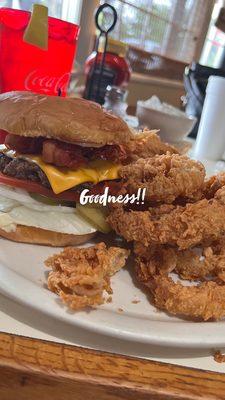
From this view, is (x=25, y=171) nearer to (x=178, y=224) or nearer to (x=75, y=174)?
(x=75, y=174)

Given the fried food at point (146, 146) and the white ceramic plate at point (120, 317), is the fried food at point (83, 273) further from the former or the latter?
the fried food at point (146, 146)

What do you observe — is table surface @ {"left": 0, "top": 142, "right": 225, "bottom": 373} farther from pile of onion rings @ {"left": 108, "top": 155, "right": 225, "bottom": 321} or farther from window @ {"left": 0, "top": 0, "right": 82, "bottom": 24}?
window @ {"left": 0, "top": 0, "right": 82, "bottom": 24}

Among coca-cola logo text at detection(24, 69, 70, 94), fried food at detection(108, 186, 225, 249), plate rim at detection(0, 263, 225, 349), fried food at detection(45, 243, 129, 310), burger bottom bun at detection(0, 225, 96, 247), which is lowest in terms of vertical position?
burger bottom bun at detection(0, 225, 96, 247)

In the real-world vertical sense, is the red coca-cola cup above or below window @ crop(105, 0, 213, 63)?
below

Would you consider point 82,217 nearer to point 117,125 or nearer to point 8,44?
point 117,125

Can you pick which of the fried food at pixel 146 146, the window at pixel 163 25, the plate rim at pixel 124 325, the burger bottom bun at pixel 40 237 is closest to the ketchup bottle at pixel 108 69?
the fried food at pixel 146 146

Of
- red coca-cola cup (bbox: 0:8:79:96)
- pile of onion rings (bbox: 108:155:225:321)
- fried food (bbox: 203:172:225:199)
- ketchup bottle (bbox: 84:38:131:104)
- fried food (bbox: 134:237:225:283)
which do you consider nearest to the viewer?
pile of onion rings (bbox: 108:155:225:321)

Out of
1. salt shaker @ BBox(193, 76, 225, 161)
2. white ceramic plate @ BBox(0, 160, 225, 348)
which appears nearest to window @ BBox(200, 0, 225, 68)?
salt shaker @ BBox(193, 76, 225, 161)
